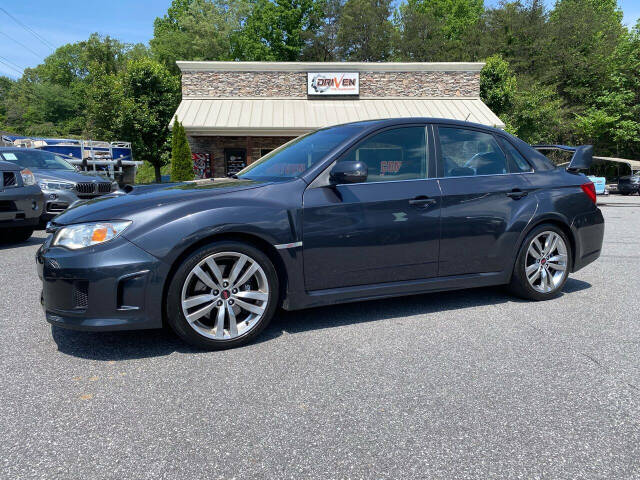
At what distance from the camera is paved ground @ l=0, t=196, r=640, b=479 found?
2.03m

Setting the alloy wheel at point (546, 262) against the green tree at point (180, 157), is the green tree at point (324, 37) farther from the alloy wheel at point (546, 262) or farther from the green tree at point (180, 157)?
the alloy wheel at point (546, 262)

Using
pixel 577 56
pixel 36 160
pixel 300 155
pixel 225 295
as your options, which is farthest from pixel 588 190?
pixel 577 56

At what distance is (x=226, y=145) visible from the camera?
20.8 meters

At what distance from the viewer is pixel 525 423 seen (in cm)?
234

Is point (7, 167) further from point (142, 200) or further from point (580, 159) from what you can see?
point (580, 159)

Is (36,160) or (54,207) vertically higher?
(36,160)

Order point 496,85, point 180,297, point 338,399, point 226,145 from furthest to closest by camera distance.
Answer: point 496,85 → point 226,145 → point 180,297 → point 338,399

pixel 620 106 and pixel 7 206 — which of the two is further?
pixel 620 106

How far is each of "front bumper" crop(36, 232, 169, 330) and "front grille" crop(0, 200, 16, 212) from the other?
4989 mm

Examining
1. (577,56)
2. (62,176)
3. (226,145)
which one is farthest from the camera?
(577,56)

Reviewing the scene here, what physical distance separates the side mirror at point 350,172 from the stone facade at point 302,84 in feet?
61.9

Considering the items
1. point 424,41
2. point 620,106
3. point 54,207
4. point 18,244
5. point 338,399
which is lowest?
point 18,244

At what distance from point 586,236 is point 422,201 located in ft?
6.52

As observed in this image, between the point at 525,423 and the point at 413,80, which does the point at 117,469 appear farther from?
the point at 413,80
